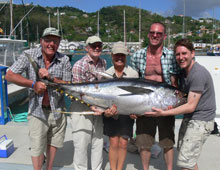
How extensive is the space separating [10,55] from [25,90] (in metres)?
2.88

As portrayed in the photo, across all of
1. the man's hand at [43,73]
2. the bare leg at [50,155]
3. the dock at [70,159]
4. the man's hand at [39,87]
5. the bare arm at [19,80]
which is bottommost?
the dock at [70,159]

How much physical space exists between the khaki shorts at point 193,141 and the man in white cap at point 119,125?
0.70m

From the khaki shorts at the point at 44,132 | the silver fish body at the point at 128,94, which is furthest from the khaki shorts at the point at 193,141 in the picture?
the khaki shorts at the point at 44,132

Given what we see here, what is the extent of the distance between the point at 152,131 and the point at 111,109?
702 mm

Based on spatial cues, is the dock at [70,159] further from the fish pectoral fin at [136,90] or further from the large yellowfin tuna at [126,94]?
the fish pectoral fin at [136,90]

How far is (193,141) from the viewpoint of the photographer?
2363 mm

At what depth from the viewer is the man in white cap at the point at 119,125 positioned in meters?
2.73

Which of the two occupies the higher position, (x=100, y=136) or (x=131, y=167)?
(x=100, y=136)

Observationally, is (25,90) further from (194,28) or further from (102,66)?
(194,28)

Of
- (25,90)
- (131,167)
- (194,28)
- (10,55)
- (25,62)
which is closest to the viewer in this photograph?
(25,62)

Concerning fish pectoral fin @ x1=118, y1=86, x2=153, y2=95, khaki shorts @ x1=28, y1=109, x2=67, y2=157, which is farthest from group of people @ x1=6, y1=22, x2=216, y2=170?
fish pectoral fin @ x1=118, y1=86, x2=153, y2=95

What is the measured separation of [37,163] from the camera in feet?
8.73

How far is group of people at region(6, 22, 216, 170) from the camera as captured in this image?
2398mm

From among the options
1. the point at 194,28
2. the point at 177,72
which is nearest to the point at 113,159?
the point at 177,72
